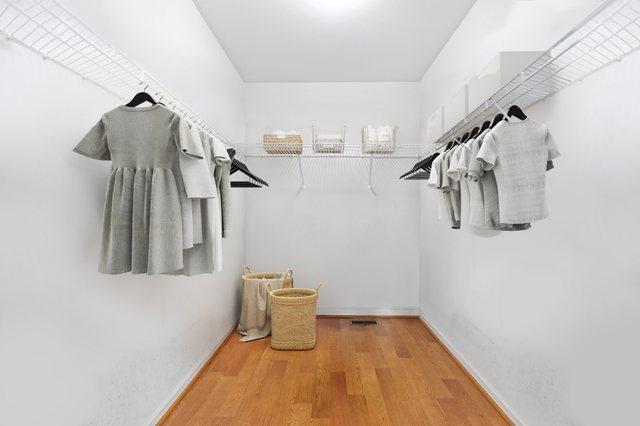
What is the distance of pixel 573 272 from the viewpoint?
4.78ft

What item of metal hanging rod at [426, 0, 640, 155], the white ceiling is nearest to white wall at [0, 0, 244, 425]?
the white ceiling

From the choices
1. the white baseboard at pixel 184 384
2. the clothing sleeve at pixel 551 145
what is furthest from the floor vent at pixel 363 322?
the clothing sleeve at pixel 551 145

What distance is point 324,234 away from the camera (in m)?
3.85

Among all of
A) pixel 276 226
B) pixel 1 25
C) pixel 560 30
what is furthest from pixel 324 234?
pixel 1 25

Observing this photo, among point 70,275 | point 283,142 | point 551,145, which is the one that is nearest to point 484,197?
point 551,145

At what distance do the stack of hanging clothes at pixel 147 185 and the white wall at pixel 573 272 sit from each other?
57.7 inches

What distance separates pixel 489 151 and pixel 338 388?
1.67 meters

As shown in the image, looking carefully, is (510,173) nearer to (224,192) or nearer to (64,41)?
(224,192)

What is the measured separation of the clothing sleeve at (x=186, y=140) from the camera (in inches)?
53.6

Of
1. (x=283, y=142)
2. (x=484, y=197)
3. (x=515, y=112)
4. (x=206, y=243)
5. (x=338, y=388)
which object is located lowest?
(x=338, y=388)

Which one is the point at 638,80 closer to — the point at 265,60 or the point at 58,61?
the point at 58,61

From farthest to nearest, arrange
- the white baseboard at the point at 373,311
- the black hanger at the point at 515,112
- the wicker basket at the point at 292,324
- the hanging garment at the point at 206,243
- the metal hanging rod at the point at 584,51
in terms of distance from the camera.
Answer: the white baseboard at the point at 373,311 < the wicker basket at the point at 292,324 < the hanging garment at the point at 206,243 < the black hanger at the point at 515,112 < the metal hanging rod at the point at 584,51

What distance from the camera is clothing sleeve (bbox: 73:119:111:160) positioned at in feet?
4.21

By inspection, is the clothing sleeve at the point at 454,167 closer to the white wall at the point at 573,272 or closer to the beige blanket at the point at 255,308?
the white wall at the point at 573,272
